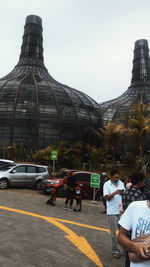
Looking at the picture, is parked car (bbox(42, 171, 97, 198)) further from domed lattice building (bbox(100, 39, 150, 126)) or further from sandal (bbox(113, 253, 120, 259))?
domed lattice building (bbox(100, 39, 150, 126))

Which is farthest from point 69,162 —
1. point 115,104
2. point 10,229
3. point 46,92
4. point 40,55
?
point 40,55

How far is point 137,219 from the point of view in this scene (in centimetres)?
205

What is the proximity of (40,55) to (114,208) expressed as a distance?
45.8 meters

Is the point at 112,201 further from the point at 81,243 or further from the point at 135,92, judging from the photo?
the point at 135,92

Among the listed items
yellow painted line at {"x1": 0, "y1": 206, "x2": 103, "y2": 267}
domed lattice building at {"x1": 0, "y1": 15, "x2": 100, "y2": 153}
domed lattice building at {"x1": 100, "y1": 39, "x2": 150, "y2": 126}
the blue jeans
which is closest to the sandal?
the blue jeans

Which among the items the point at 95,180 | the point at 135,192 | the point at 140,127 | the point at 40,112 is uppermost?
the point at 40,112

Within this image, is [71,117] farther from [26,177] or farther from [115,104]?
[26,177]

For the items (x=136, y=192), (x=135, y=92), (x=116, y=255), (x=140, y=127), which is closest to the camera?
(x=136, y=192)

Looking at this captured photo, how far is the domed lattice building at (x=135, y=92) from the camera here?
43281mm

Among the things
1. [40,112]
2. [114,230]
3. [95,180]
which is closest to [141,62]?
[40,112]

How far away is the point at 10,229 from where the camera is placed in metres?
5.90

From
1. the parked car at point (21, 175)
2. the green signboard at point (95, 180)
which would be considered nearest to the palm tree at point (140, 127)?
the parked car at point (21, 175)

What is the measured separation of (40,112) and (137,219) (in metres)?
30.2

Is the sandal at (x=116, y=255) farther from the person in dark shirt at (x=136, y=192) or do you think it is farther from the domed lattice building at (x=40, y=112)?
the domed lattice building at (x=40, y=112)
